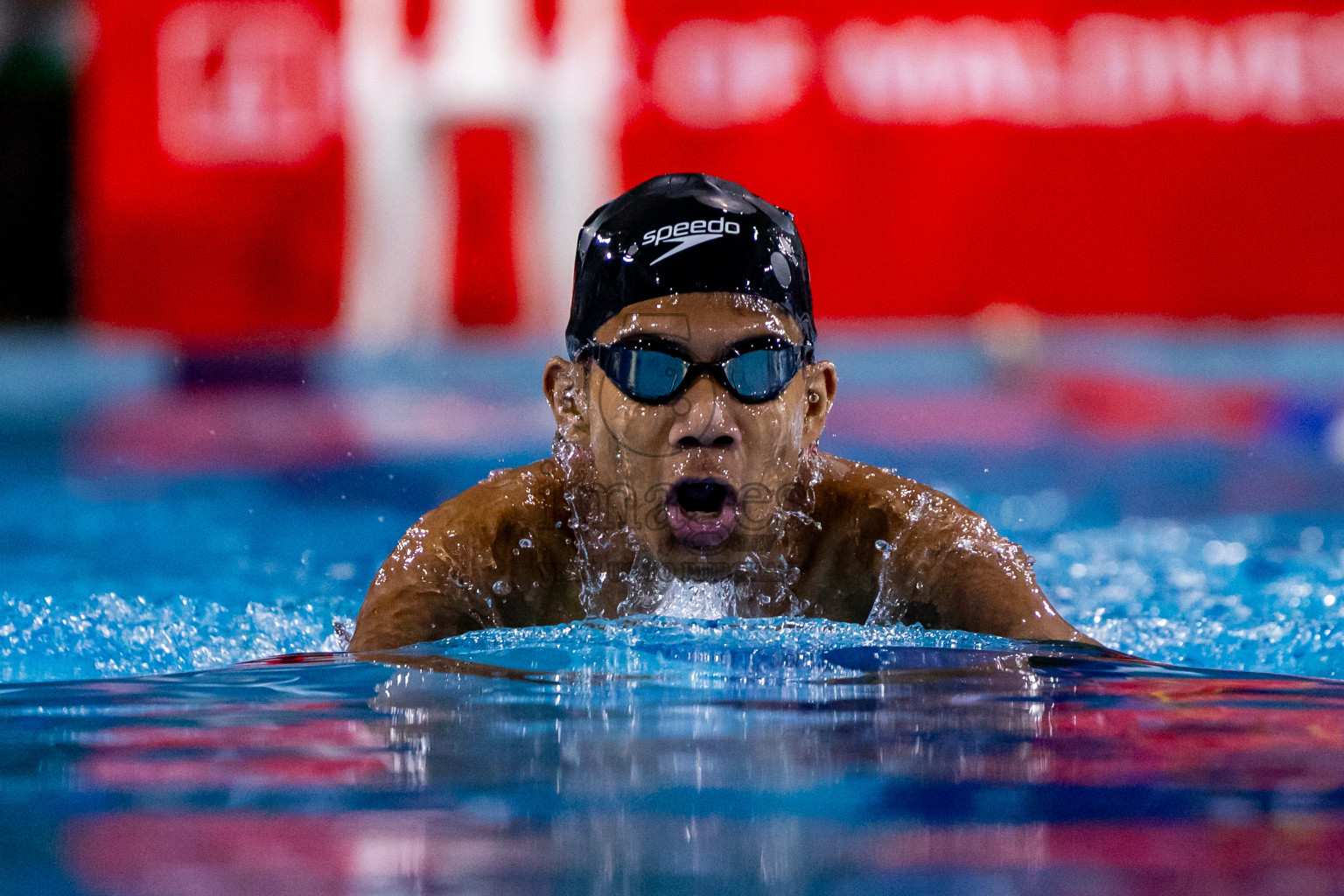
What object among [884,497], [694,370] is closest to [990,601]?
[884,497]

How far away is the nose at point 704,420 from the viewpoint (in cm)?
215

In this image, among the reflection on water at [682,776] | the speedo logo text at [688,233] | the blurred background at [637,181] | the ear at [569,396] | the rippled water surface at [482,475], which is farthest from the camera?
the blurred background at [637,181]

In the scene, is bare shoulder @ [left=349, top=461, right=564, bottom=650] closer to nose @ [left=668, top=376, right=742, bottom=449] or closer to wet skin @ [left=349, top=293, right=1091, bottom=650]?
wet skin @ [left=349, top=293, right=1091, bottom=650]

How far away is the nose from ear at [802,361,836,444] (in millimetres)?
224

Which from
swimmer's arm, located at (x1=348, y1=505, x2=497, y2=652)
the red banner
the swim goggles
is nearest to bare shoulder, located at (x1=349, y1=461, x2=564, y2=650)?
swimmer's arm, located at (x1=348, y1=505, x2=497, y2=652)

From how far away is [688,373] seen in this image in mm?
2176

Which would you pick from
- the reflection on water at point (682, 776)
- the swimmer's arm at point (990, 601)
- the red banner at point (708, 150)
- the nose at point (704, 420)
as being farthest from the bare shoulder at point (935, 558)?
Result: the red banner at point (708, 150)

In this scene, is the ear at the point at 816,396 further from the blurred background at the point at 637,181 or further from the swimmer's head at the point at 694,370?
the blurred background at the point at 637,181

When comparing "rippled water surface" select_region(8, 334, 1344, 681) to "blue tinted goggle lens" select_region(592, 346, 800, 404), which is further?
"rippled water surface" select_region(8, 334, 1344, 681)

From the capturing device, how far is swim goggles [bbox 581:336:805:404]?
7.14 feet

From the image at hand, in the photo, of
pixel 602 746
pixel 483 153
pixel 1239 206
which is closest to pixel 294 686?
pixel 602 746

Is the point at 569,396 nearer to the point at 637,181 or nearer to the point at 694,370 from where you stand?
the point at 694,370

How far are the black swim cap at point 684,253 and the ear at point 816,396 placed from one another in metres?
0.04

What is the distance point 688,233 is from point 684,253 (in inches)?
1.9
